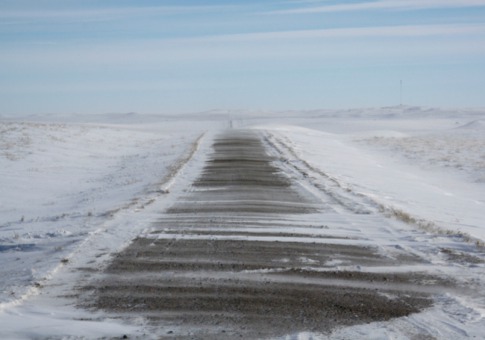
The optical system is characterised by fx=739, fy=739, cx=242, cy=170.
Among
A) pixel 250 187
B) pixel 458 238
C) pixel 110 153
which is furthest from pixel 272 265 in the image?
pixel 110 153

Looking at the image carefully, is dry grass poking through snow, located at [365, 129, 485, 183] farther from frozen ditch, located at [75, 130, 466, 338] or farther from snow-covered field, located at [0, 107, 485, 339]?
frozen ditch, located at [75, 130, 466, 338]

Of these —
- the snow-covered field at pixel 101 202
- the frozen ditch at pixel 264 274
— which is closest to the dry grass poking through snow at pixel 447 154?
the snow-covered field at pixel 101 202

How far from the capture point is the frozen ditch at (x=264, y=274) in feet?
22.5

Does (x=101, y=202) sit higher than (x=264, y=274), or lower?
lower

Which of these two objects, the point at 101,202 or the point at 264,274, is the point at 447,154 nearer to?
the point at 101,202

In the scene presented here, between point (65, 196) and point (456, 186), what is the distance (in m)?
13.7

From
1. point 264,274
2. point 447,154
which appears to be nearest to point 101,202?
point 264,274

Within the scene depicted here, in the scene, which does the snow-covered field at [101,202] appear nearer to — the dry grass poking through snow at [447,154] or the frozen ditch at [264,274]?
the dry grass poking through snow at [447,154]

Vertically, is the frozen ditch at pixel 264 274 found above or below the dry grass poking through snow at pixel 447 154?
above

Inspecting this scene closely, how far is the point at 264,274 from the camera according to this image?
8.52 m

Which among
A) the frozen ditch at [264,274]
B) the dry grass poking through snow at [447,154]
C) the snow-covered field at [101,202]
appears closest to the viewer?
the frozen ditch at [264,274]

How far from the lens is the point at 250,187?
Answer: 17250mm

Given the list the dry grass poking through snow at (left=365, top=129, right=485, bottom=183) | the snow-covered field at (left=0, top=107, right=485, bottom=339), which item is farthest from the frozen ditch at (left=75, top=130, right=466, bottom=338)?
the dry grass poking through snow at (left=365, top=129, right=485, bottom=183)

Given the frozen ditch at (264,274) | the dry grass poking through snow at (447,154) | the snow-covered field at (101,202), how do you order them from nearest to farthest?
the frozen ditch at (264,274) → the snow-covered field at (101,202) → the dry grass poking through snow at (447,154)
